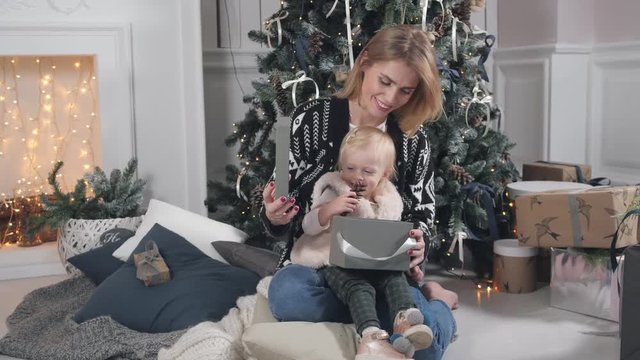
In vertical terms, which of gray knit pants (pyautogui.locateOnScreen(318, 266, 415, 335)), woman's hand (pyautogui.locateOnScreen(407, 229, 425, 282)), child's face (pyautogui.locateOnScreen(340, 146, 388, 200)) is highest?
child's face (pyautogui.locateOnScreen(340, 146, 388, 200))

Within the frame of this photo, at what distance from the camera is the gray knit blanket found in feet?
7.55

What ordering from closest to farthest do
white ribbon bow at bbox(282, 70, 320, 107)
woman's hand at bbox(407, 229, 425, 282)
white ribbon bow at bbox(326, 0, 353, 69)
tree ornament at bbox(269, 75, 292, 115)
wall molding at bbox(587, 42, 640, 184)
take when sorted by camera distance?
woman's hand at bbox(407, 229, 425, 282)
white ribbon bow at bbox(326, 0, 353, 69)
white ribbon bow at bbox(282, 70, 320, 107)
tree ornament at bbox(269, 75, 292, 115)
wall molding at bbox(587, 42, 640, 184)

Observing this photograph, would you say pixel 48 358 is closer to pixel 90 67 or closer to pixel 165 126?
pixel 165 126

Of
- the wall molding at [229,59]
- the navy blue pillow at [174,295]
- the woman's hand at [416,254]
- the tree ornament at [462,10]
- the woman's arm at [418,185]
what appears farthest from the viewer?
the wall molding at [229,59]

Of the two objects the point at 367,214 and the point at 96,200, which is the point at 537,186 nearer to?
the point at 367,214

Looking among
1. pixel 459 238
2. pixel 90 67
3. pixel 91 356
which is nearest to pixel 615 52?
pixel 459 238

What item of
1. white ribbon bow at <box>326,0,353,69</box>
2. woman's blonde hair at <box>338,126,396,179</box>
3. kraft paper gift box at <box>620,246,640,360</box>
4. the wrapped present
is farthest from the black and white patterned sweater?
white ribbon bow at <box>326,0,353,69</box>

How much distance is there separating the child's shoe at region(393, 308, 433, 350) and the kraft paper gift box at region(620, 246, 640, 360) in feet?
1.91

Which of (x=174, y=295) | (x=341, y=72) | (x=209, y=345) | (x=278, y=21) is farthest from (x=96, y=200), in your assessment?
(x=209, y=345)

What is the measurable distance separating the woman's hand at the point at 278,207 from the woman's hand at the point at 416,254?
0.32 meters

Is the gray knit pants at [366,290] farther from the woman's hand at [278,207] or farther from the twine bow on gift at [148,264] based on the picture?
the twine bow on gift at [148,264]

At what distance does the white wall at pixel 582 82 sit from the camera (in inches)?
158

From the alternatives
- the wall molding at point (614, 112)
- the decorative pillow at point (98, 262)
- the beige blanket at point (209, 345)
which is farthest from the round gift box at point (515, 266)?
the decorative pillow at point (98, 262)

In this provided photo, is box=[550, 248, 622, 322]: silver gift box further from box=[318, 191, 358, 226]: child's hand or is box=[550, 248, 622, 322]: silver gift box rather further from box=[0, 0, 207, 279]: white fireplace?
box=[0, 0, 207, 279]: white fireplace
